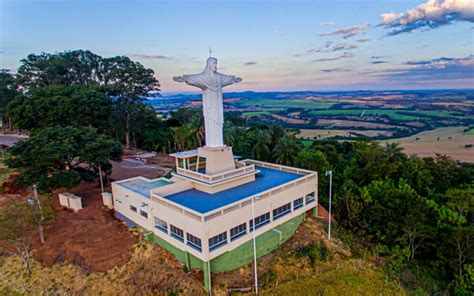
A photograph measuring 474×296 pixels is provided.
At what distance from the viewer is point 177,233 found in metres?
20.4

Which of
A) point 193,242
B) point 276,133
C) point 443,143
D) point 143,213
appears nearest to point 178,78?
point 143,213

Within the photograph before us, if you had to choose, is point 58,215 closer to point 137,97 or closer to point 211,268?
point 211,268

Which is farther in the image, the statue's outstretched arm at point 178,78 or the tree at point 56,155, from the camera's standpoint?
the tree at point 56,155

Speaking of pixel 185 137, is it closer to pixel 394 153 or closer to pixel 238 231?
pixel 238 231

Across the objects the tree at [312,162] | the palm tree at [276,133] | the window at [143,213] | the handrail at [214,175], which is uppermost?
the palm tree at [276,133]

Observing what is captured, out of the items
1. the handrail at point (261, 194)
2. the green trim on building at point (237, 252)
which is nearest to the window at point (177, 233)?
the green trim on building at point (237, 252)

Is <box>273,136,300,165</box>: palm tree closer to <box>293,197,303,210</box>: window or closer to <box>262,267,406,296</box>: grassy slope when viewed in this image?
<box>293,197,303,210</box>: window

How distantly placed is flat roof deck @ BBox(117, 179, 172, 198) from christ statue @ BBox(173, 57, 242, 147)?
6549mm

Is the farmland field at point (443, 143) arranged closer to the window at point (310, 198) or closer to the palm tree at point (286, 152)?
the palm tree at point (286, 152)

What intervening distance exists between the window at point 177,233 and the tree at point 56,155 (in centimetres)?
1222

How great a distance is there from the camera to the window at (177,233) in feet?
65.9

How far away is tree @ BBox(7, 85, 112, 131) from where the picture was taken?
4016 centimetres

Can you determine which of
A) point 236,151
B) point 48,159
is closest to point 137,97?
point 236,151

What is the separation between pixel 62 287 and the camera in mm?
18781
